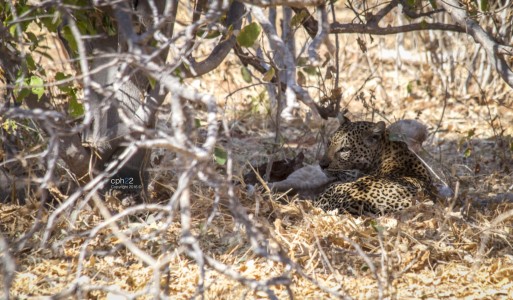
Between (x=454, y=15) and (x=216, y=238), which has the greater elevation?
(x=454, y=15)

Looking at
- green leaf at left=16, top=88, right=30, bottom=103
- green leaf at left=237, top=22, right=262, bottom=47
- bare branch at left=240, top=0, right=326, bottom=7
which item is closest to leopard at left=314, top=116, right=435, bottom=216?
green leaf at left=237, top=22, right=262, bottom=47

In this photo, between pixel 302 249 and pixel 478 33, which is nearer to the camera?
pixel 302 249

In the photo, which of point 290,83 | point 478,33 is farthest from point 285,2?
point 478,33

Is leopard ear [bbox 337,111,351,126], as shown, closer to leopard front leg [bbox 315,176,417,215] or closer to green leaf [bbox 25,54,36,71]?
leopard front leg [bbox 315,176,417,215]

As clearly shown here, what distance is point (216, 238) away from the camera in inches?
204

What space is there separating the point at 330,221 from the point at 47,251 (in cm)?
195

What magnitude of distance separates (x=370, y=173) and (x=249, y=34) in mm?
2792

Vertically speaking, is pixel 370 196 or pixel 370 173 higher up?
pixel 370 196

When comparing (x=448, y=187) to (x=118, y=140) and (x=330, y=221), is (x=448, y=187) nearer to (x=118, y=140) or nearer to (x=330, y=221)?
(x=330, y=221)

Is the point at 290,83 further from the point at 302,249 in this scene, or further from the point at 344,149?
the point at 344,149

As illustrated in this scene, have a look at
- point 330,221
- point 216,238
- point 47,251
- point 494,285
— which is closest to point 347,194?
point 330,221

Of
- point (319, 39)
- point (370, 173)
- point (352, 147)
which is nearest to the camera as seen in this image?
point (319, 39)

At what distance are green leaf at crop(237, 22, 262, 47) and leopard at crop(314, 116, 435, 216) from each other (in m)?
1.77

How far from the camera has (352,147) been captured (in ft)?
22.1
